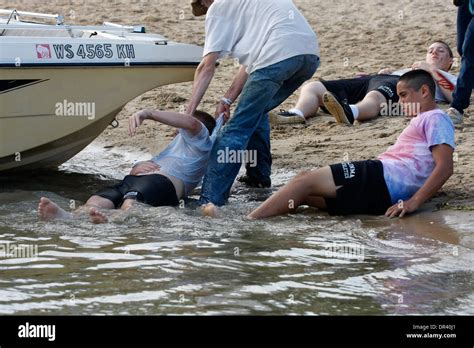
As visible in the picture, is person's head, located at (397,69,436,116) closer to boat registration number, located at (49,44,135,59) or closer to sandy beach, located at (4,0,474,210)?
sandy beach, located at (4,0,474,210)

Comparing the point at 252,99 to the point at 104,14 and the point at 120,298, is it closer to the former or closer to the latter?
the point at 120,298

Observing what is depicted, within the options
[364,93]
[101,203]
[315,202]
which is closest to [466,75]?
[364,93]

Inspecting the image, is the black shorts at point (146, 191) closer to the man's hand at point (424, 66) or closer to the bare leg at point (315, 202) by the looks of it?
the bare leg at point (315, 202)

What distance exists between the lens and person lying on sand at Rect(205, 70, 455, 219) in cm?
748

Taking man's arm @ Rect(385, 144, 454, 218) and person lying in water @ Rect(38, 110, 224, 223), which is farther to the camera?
person lying in water @ Rect(38, 110, 224, 223)

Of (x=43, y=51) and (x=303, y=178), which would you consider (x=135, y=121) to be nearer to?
(x=303, y=178)

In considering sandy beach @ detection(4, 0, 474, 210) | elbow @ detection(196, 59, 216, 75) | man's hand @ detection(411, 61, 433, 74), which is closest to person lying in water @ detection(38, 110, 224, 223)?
elbow @ detection(196, 59, 216, 75)

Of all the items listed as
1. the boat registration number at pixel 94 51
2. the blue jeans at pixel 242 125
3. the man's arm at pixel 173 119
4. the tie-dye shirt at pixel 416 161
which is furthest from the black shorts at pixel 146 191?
the tie-dye shirt at pixel 416 161

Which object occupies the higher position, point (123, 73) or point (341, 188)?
point (123, 73)

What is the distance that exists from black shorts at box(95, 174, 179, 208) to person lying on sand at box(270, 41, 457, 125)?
2573 mm
